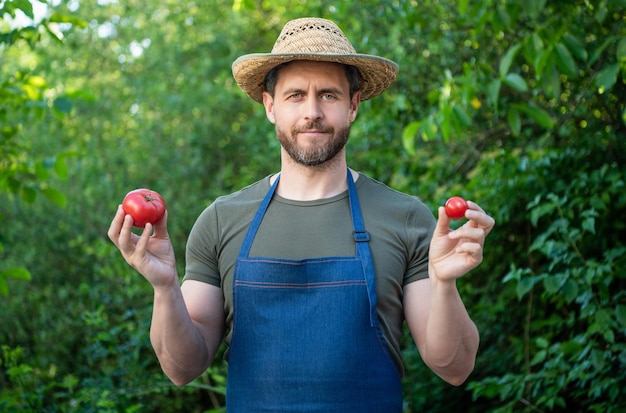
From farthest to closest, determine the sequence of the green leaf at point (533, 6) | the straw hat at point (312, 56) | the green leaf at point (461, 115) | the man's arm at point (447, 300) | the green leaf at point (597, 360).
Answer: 1. the green leaf at point (461, 115)
2. the green leaf at point (597, 360)
3. the green leaf at point (533, 6)
4. the straw hat at point (312, 56)
5. the man's arm at point (447, 300)

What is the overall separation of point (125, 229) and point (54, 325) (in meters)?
3.78

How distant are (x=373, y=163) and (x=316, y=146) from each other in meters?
3.28

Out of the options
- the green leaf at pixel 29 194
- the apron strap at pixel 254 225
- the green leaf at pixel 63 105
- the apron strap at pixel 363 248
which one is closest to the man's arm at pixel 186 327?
the apron strap at pixel 254 225

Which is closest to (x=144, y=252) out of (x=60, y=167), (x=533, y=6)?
(x=60, y=167)

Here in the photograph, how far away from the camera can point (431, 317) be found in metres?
2.06

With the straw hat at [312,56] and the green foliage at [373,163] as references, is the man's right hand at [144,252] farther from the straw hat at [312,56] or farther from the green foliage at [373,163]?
the green foliage at [373,163]

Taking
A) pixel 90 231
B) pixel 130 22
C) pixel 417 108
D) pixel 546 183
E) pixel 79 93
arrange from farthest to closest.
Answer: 1. pixel 130 22
2. pixel 90 231
3. pixel 417 108
4. pixel 546 183
5. pixel 79 93

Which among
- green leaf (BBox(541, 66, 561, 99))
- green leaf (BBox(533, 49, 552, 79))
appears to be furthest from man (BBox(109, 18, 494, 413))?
green leaf (BBox(541, 66, 561, 99))

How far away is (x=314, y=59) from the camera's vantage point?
2.30m

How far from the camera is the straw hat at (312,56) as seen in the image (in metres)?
2.27

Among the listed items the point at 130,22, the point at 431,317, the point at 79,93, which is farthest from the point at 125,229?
the point at 130,22

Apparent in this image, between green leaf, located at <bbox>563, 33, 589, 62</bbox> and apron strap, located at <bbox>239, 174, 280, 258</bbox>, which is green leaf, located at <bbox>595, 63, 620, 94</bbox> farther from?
apron strap, located at <bbox>239, 174, 280, 258</bbox>

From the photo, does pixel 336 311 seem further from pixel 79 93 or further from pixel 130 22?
pixel 130 22

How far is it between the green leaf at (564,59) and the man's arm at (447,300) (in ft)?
4.28
